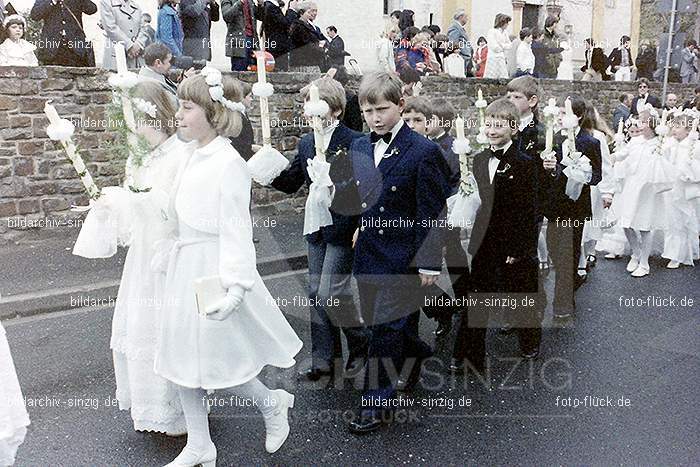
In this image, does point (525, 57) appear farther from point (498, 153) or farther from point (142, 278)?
point (142, 278)

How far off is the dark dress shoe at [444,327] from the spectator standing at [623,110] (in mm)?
12407

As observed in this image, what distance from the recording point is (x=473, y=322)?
5.50 meters

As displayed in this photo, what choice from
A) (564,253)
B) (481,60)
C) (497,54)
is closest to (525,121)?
(564,253)

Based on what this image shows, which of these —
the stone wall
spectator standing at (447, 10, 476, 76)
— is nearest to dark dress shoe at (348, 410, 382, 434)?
the stone wall

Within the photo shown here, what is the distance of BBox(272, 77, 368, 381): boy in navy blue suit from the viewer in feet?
16.2

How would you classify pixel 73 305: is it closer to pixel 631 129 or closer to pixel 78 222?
pixel 78 222

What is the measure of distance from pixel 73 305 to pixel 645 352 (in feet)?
16.3

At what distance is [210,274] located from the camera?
3.74 meters

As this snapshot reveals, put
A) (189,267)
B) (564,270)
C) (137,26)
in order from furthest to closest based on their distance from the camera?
(137,26)
(564,270)
(189,267)

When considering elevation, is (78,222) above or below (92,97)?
below

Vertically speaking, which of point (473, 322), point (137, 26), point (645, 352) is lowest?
point (645, 352)

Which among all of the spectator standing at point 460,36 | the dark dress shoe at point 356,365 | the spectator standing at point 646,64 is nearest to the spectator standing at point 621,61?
the spectator standing at point 646,64

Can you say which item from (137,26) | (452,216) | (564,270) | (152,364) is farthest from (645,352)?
(137,26)

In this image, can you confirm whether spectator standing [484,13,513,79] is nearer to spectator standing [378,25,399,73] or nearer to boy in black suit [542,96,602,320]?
spectator standing [378,25,399,73]
